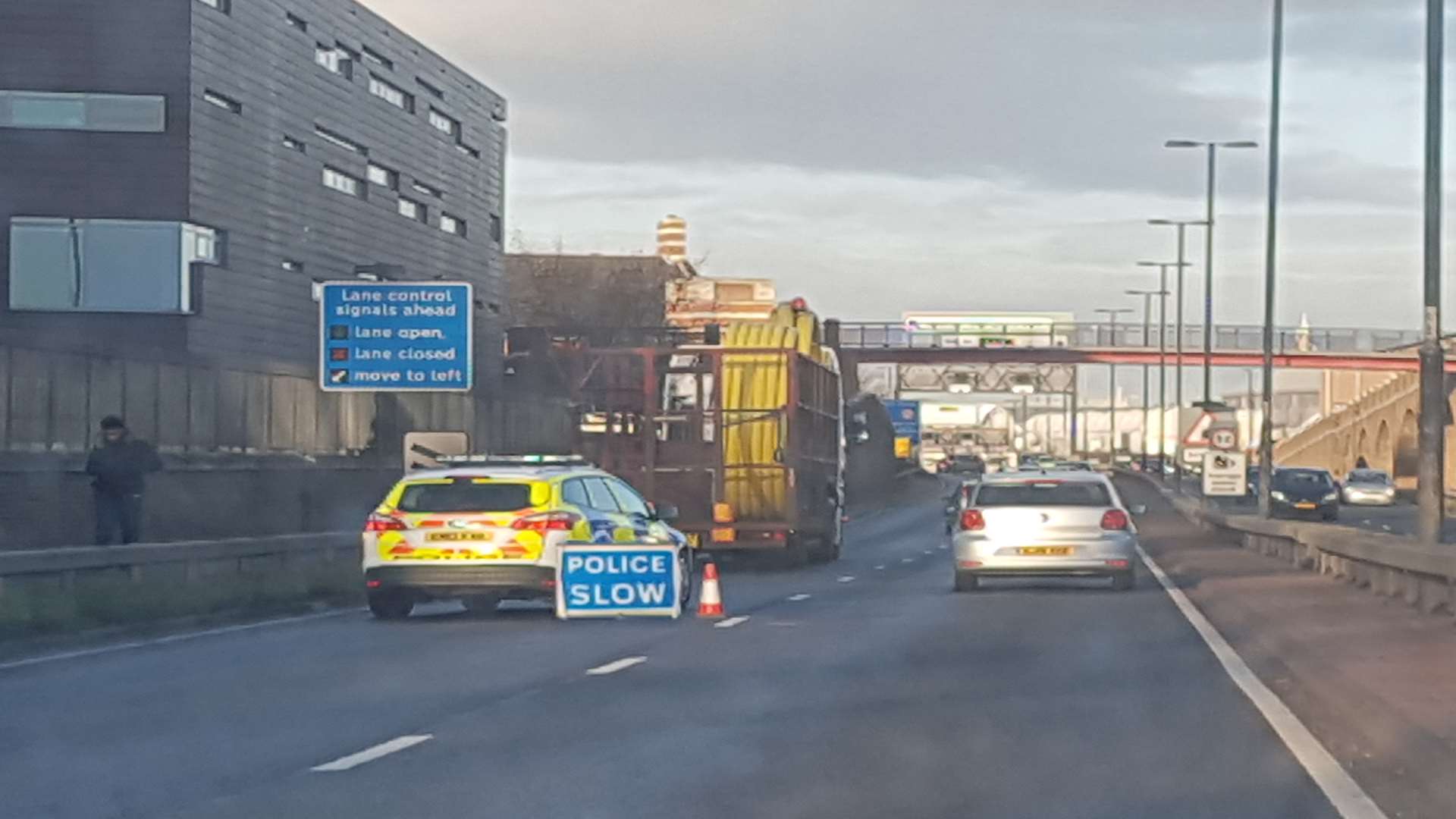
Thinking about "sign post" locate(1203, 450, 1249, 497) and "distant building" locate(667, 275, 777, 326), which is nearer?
"sign post" locate(1203, 450, 1249, 497)

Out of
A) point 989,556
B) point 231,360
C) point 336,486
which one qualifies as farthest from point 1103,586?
point 231,360

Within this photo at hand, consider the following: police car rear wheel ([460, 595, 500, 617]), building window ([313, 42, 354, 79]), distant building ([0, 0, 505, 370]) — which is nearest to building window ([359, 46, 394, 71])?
building window ([313, 42, 354, 79])

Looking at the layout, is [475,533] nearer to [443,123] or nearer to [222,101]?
[222,101]

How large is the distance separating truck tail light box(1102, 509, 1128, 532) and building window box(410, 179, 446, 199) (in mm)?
41833

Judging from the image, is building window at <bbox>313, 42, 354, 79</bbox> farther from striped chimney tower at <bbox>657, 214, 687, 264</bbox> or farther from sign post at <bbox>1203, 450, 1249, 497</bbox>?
striped chimney tower at <bbox>657, 214, 687, 264</bbox>

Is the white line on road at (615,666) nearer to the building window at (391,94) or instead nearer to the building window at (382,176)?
the building window at (382,176)

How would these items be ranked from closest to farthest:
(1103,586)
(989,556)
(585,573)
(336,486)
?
1. (585,573)
2. (989,556)
3. (1103,586)
4. (336,486)

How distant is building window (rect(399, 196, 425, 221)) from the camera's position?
6706cm

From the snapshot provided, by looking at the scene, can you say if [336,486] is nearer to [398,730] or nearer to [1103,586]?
[1103,586]

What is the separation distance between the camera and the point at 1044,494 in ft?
95.8

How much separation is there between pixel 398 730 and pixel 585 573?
9.30 m

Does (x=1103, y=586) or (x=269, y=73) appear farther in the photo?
(x=269, y=73)

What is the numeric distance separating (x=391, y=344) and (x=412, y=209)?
3349 cm

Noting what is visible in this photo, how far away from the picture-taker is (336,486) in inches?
1652
